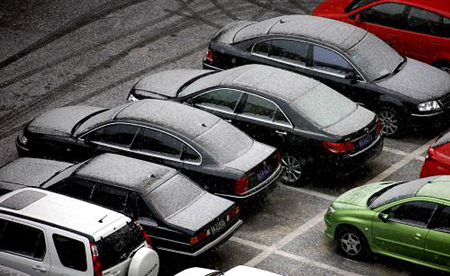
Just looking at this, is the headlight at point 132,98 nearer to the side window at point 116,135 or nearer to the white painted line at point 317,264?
the side window at point 116,135

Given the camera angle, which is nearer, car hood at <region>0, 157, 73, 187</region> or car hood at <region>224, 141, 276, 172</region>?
car hood at <region>224, 141, 276, 172</region>

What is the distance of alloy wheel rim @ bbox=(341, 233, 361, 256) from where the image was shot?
12685 millimetres

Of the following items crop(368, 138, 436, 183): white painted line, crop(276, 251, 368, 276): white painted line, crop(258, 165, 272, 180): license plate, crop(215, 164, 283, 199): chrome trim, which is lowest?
crop(276, 251, 368, 276): white painted line

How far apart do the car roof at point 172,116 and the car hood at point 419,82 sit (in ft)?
12.4

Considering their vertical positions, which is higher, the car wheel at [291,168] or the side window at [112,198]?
the side window at [112,198]

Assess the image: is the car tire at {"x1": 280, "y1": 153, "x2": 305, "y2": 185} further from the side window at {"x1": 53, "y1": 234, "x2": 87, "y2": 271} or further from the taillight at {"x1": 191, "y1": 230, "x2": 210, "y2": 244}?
the side window at {"x1": 53, "y1": 234, "x2": 87, "y2": 271}

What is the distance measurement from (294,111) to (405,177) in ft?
7.66

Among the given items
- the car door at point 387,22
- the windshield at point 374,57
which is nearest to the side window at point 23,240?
the windshield at point 374,57

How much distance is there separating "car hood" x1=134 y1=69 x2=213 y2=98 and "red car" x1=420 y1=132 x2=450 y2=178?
470cm

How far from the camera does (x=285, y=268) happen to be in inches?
495

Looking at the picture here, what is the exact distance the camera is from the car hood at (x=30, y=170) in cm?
1355

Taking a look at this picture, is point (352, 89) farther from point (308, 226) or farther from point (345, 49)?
point (308, 226)

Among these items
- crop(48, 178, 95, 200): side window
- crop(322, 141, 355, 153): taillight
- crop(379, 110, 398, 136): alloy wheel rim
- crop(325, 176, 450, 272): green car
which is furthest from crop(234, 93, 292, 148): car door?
crop(48, 178, 95, 200): side window

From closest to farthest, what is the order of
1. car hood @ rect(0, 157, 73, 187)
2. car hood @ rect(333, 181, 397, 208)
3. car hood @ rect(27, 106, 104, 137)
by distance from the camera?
car hood @ rect(333, 181, 397, 208), car hood @ rect(0, 157, 73, 187), car hood @ rect(27, 106, 104, 137)
